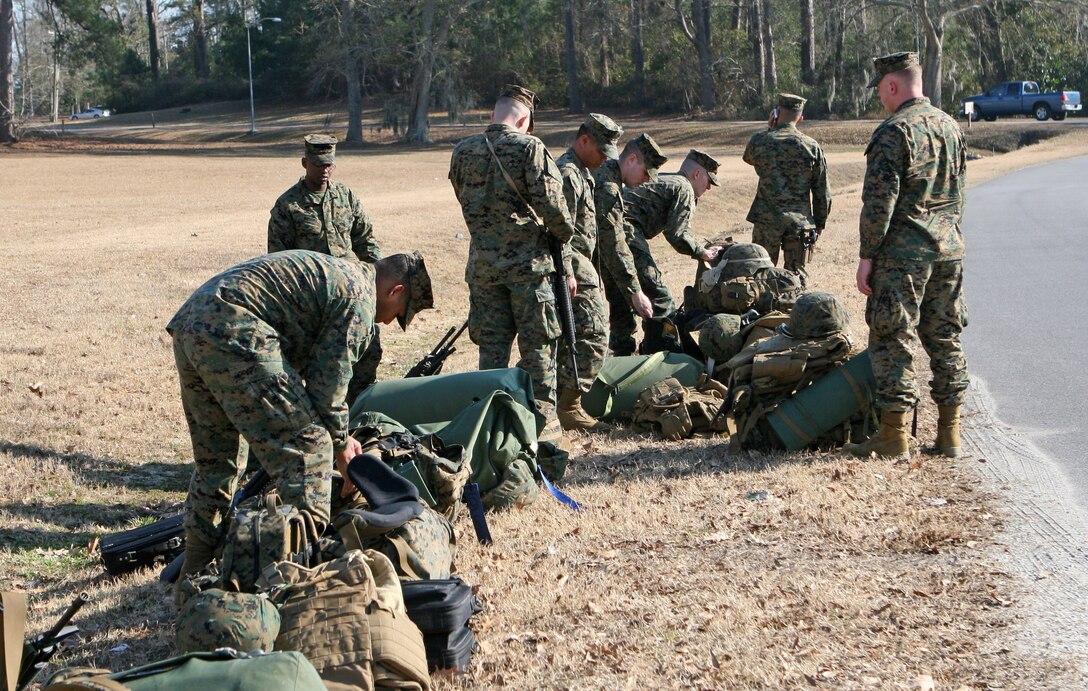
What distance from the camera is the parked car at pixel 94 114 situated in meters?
85.1

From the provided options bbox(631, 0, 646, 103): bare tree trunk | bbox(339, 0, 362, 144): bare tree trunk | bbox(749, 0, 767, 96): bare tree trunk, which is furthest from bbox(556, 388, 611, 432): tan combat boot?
bbox(631, 0, 646, 103): bare tree trunk

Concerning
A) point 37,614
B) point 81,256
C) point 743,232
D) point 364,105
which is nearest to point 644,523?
point 37,614

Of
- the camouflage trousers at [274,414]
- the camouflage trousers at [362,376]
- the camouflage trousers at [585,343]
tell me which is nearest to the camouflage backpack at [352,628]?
the camouflage trousers at [274,414]

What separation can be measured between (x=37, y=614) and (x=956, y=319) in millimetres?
5236

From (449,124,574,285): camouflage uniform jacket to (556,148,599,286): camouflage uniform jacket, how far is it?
0.67 feet

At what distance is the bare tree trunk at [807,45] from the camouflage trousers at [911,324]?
5377 cm

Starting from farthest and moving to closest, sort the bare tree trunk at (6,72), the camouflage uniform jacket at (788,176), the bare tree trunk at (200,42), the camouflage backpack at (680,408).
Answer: the bare tree trunk at (200,42) → the bare tree trunk at (6,72) → the camouflage uniform jacket at (788,176) → the camouflage backpack at (680,408)

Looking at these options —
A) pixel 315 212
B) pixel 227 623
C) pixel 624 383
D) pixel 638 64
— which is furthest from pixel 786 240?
pixel 638 64

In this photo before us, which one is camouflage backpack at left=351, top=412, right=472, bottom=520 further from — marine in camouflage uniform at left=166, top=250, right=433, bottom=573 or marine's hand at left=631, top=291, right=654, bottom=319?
marine's hand at left=631, top=291, right=654, bottom=319

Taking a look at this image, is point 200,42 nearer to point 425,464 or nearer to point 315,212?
point 315,212

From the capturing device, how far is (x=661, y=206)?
978cm

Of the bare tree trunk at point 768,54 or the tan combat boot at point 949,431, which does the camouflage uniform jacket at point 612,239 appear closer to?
the tan combat boot at point 949,431

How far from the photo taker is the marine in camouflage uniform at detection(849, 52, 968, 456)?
6.68 meters

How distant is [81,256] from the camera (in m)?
17.3
